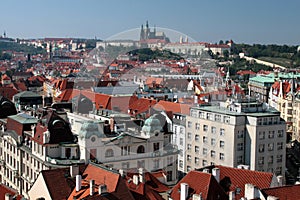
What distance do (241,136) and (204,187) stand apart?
10.4 metres

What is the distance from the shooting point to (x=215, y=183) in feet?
49.4

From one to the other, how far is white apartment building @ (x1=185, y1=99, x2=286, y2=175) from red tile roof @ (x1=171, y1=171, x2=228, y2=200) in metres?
9.04

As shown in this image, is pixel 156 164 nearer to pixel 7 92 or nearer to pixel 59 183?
pixel 59 183

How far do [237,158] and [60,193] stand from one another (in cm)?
1175

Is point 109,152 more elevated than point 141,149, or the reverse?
point 141,149

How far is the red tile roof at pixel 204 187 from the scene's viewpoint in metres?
14.8

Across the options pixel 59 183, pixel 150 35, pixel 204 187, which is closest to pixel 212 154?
pixel 204 187

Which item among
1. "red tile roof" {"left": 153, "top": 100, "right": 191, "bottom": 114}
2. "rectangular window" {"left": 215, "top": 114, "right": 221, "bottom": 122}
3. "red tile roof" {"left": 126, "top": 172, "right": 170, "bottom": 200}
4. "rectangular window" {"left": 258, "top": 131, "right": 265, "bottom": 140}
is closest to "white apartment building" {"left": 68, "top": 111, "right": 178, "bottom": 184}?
"red tile roof" {"left": 126, "top": 172, "right": 170, "bottom": 200}

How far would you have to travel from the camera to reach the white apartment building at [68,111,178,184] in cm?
1703

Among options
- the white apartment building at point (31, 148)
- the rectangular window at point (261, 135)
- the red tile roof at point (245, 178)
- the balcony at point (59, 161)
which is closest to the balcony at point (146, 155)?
the white apartment building at point (31, 148)

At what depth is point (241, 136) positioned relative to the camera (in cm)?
2480

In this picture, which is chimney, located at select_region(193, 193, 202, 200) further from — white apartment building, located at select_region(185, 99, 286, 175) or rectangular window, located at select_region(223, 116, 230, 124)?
rectangular window, located at select_region(223, 116, 230, 124)

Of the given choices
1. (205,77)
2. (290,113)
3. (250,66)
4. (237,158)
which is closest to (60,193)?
(237,158)

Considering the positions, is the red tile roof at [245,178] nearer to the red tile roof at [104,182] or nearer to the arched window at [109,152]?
the red tile roof at [104,182]
